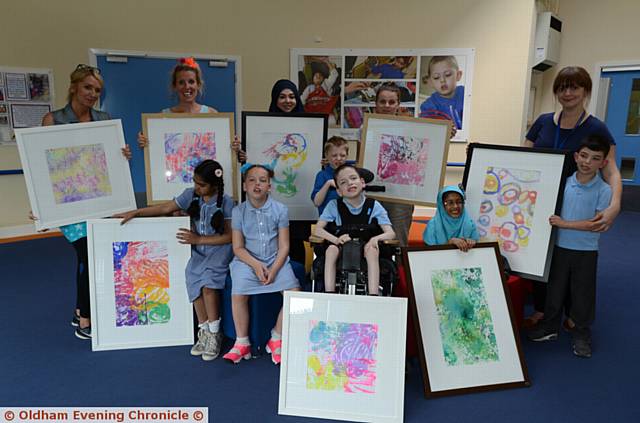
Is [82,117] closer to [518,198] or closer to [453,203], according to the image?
[453,203]

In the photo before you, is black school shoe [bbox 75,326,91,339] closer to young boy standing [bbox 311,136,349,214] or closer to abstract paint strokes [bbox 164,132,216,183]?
abstract paint strokes [bbox 164,132,216,183]

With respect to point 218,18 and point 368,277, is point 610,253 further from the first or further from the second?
point 218,18

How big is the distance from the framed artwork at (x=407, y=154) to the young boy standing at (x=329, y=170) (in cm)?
16

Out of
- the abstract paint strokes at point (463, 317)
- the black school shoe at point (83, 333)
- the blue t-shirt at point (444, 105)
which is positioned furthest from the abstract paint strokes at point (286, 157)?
the blue t-shirt at point (444, 105)

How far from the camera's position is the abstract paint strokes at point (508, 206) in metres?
2.56

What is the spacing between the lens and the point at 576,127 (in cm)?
260

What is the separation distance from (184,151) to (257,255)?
0.85 m

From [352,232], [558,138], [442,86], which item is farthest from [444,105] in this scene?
Answer: [352,232]

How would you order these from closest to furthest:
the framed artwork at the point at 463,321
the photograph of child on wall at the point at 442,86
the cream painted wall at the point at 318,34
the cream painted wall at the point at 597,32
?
the framed artwork at the point at 463,321 < the cream painted wall at the point at 318,34 < the photograph of child on wall at the point at 442,86 < the cream painted wall at the point at 597,32

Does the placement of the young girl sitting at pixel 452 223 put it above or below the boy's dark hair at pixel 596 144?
below

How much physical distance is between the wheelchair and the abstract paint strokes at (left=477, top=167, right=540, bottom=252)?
2.10 feet

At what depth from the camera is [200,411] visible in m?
2.04

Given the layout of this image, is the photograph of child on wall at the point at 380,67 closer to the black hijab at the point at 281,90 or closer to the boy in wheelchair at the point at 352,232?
the black hijab at the point at 281,90

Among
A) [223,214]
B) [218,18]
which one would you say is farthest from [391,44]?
[223,214]
